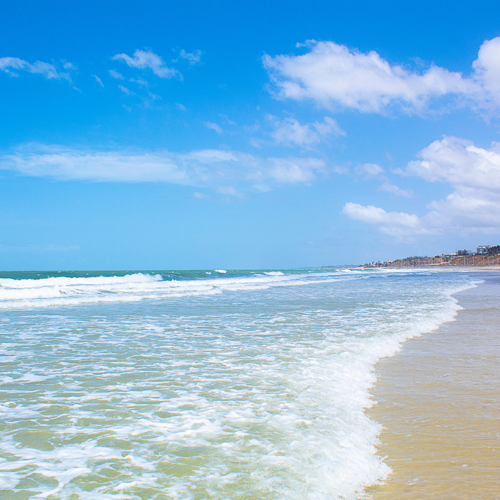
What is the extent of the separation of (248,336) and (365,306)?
25.5ft

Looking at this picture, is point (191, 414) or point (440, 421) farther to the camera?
point (191, 414)

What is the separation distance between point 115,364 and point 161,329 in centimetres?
382

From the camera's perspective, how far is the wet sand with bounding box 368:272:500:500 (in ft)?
10.3

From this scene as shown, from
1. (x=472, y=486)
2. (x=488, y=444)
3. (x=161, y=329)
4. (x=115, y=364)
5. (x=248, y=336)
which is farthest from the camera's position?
(x=161, y=329)

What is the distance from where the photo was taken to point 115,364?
6918mm

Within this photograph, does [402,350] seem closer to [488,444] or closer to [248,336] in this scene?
[248,336]

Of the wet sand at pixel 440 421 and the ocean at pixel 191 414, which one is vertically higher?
the ocean at pixel 191 414

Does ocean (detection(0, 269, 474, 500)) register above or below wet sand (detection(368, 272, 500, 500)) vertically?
above

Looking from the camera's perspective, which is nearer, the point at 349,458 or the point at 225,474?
the point at 225,474

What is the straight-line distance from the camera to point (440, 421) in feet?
14.3

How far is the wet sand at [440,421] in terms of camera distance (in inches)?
124

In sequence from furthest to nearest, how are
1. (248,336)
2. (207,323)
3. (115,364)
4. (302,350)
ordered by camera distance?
(207,323) → (248,336) → (302,350) → (115,364)

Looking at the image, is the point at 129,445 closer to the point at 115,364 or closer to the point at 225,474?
the point at 225,474

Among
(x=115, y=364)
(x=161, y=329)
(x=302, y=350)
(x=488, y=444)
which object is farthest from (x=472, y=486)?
(x=161, y=329)
